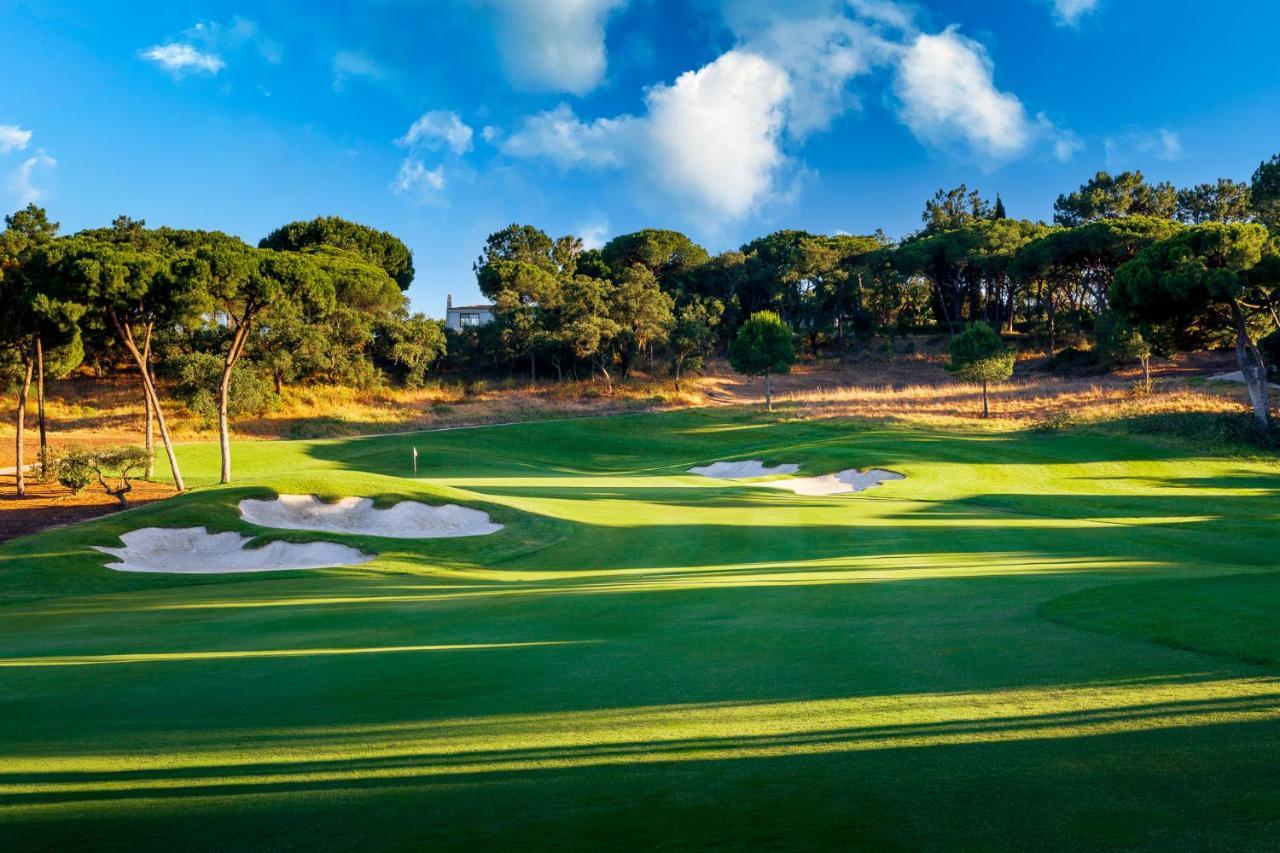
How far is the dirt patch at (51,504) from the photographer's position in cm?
2422

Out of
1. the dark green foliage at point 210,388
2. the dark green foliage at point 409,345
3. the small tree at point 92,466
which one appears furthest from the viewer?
the dark green foliage at point 409,345

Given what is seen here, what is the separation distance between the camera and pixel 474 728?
18.1ft

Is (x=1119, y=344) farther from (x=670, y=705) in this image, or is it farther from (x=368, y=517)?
(x=670, y=705)

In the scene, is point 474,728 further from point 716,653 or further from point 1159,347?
point 1159,347

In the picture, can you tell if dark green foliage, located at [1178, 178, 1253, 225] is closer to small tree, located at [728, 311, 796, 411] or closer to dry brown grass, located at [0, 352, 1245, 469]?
dry brown grass, located at [0, 352, 1245, 469]

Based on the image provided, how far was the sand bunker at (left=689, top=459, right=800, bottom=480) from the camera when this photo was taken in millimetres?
38000

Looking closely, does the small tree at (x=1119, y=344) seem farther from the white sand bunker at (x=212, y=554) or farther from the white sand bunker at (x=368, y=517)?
the white sand bunker at (x=212, y=554)

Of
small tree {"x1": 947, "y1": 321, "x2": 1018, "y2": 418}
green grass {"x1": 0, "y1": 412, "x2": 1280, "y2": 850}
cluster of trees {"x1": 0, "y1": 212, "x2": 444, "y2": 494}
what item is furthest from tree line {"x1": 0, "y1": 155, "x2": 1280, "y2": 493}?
green grass {"x1": 0, "y1": 412, "x2": 1280, "y2": 850}

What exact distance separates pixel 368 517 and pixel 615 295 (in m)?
54.0

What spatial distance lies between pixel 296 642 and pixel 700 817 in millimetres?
7378

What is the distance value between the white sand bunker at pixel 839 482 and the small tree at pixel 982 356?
80.5 ft

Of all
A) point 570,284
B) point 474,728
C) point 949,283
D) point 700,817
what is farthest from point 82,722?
point 949,283

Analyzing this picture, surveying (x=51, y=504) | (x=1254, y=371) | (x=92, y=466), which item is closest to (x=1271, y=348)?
(x=1254, y=371)

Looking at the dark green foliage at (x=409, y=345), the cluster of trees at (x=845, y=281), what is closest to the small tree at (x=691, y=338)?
the cluster of trees at (x=845, y=281)
